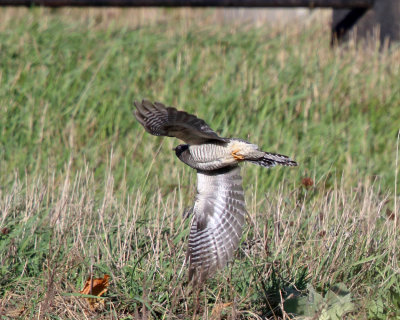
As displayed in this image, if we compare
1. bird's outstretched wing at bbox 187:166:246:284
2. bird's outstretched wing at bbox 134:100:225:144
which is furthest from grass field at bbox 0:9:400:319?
bird's outstretched wing at bbox 134:100:225:144

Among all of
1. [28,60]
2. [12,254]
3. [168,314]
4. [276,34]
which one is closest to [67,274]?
[12,254]

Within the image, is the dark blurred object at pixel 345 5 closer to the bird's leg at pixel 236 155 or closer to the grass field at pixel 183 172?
the grass field at pixel 183 172

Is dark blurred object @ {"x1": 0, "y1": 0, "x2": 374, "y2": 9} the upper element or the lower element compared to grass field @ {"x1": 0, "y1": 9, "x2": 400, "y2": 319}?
upper

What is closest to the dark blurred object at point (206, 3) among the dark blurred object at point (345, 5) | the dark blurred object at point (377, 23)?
the dark blurred object at point (345, 5)

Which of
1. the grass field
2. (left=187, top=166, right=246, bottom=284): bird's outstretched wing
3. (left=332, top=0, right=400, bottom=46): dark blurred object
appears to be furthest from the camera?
(left=332, top=0, right=400, bottom=46): dark blurred object

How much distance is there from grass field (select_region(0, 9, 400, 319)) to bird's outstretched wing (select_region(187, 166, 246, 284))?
0.15m

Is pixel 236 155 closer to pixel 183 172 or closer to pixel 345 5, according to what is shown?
pixel 183 172

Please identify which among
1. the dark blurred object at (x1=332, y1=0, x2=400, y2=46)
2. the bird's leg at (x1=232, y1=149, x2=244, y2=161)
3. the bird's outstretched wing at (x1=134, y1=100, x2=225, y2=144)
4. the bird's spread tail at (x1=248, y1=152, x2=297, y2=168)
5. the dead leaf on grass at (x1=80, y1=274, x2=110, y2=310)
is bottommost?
the dead leaf on grass at (x1=80, y1=274, x2=110, y2=310)

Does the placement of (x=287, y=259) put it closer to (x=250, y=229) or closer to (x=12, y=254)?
(x=250, y=229)

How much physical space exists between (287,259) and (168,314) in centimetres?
75

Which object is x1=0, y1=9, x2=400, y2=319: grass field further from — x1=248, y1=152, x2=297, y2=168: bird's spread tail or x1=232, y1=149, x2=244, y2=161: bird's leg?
x1=232, y1=149, x2=244, y2=161: bird's leg

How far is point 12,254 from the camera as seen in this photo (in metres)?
3.70

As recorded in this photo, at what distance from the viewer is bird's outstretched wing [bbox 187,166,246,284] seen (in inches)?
129

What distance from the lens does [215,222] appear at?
11.3 feet
